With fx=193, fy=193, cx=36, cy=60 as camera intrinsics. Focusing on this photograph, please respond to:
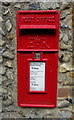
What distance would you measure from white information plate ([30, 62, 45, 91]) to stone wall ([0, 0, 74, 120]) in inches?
7.5

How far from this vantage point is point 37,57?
2.08 metres

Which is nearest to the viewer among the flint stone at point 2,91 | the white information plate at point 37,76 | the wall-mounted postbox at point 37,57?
the wall-mounted postbox at point 37,57

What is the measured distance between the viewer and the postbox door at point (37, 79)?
6.80 feet

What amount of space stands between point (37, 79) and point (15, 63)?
1.00 feet

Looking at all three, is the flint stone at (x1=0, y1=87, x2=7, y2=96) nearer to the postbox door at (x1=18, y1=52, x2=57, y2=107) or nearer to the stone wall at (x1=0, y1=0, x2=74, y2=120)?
the stone wall at (x1=0, y1=0, x2=74, y2=120)

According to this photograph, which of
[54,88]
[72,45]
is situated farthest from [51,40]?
[54,88]

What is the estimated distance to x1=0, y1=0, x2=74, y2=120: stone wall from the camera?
2.05 meters

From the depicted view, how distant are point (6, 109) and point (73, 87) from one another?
0.82m

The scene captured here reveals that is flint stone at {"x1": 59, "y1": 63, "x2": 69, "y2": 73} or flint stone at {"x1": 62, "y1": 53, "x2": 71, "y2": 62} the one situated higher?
flint stone at {"x1": 62, "y1": 53, "x2": 71, "y2": 62}

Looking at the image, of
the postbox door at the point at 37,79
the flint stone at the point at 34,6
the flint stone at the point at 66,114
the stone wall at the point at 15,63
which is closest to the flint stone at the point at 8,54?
the stone wall at the point at 15,63

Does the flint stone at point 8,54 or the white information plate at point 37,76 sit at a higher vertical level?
the flint stone at point 8,54

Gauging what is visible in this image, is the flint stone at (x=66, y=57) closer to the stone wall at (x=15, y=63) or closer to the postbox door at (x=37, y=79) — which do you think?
the stone wall at (x=15, y=63)

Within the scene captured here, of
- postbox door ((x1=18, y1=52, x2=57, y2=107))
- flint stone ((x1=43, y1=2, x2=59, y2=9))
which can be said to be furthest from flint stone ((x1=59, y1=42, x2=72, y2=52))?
flint stone ((x1=43, y1=2, x2=59, y2=9))

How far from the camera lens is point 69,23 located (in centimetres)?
205
